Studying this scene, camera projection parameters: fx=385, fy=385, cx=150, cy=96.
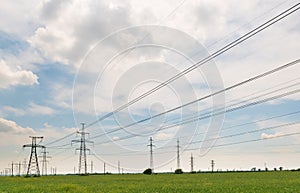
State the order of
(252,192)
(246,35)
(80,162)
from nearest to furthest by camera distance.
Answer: (246,35)
(252,192)
(80,162)

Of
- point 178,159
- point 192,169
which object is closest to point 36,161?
point 178,159

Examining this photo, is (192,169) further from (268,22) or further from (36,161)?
(268,22)

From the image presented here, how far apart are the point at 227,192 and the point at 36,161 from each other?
96.8 m

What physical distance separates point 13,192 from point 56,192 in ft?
17.7

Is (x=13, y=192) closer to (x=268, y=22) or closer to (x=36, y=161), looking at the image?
(x=268, y=22)

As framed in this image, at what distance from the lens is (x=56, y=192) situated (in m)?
37.3

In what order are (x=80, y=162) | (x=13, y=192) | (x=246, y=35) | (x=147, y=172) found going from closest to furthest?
(x=246, y=35)
(x=13, y=192)
(x=80, y=162)
(x=147, y=172)

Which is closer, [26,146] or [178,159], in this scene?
[26,146]

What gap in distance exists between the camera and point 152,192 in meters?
36.5

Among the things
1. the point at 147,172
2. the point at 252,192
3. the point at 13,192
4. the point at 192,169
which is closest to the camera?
the point at 252,192

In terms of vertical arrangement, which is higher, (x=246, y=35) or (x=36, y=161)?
(x=246, y=35)

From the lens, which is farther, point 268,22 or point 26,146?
point 26,146

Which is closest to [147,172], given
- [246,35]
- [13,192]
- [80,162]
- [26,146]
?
[80,162]

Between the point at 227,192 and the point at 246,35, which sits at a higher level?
the point at 246,35
